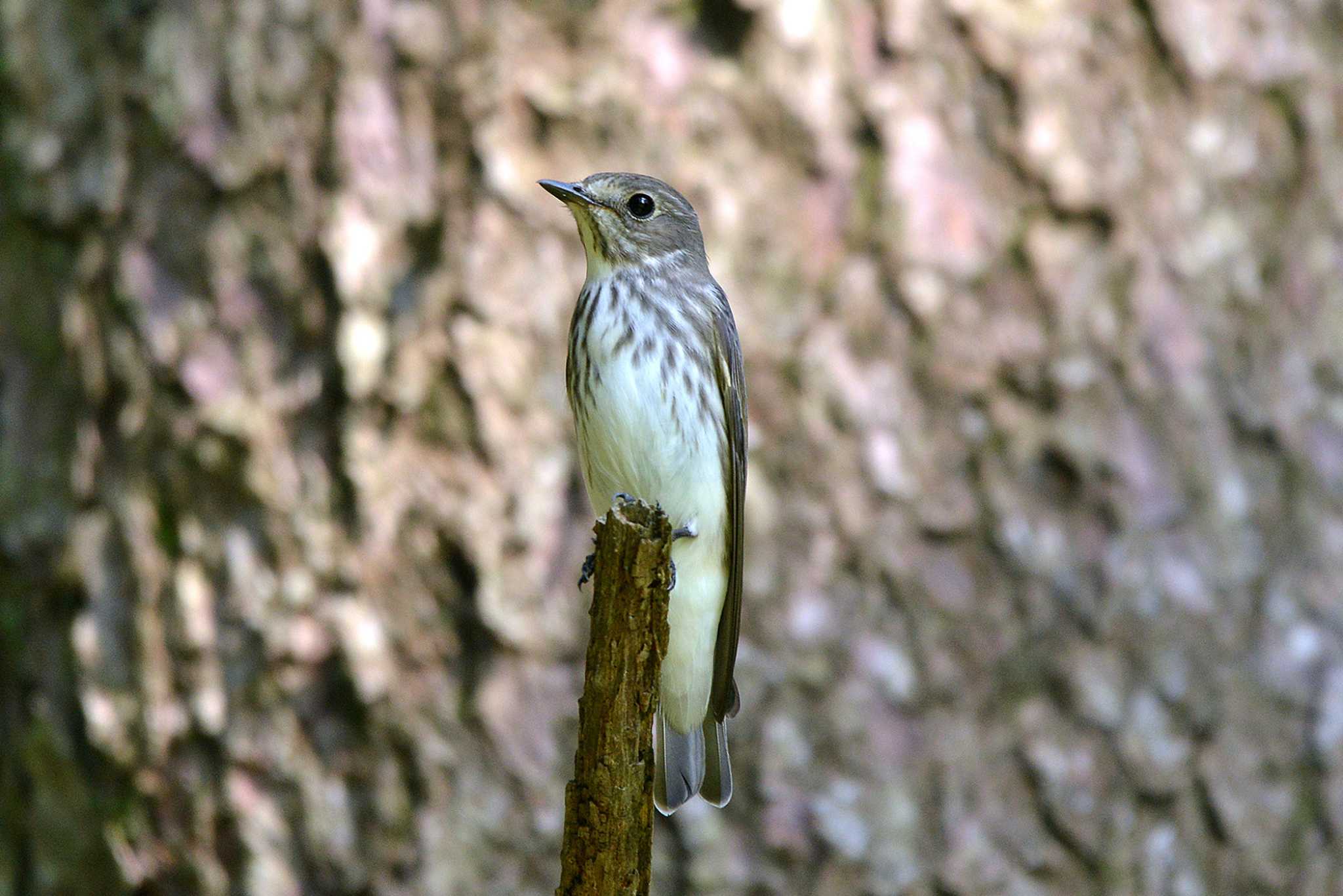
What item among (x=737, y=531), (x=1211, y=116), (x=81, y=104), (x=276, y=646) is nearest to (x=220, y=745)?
(x=276, y=646)

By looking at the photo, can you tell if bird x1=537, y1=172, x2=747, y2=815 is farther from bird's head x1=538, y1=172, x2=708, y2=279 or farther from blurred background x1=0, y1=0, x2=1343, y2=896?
blurred background x1=0, y1=0, x2=1343, y2=896

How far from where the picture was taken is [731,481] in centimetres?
366

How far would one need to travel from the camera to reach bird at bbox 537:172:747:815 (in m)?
3.44

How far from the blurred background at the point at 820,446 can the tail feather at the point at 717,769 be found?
48 centimetres

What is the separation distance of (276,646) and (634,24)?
7.34ft

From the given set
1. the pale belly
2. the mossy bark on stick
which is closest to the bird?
the pale belly

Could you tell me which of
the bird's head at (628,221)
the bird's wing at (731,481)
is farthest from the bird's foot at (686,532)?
the bird's head at (628,221)

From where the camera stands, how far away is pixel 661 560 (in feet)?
7.68

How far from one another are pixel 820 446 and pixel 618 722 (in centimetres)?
199

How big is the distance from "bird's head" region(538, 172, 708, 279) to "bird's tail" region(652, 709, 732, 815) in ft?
4.02

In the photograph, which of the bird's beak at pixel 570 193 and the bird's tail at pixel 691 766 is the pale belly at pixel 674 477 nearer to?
the bird's tail at pixel 691 766

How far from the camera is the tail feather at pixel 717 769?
3516mm

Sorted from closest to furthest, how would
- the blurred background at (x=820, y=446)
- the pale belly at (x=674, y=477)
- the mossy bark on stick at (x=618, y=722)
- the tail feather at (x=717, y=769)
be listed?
the mossy bark on stick at (x=618, y=722), the pale belly at (x=674, y=477), the tail feather at (x=717, y=769), the blurred background at (x=820, y=446)

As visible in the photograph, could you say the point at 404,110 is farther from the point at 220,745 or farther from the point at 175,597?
the point at 220,745
